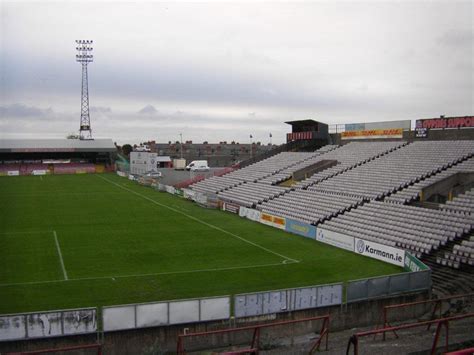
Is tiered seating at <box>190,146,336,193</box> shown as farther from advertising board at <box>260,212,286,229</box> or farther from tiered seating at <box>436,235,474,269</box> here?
tiered seating at <box>436,235,474,269</box>

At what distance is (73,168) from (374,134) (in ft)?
189

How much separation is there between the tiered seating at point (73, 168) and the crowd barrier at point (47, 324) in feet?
250

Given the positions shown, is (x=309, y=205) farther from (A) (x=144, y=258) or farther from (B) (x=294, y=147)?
(B) (x=294, y=147)

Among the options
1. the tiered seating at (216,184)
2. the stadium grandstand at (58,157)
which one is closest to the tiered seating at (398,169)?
the tiered seating at (216,184)

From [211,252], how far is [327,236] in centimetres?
769

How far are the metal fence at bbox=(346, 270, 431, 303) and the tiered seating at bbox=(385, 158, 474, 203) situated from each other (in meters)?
14.5

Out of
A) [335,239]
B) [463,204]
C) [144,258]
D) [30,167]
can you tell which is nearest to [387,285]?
[335,239]

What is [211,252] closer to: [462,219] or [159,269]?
[159,269]

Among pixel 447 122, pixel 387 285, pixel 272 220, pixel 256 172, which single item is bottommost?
pixel 272 220

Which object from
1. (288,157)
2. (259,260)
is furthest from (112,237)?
(288,157)

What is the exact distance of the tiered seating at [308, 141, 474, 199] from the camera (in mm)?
36406

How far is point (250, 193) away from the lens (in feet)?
155

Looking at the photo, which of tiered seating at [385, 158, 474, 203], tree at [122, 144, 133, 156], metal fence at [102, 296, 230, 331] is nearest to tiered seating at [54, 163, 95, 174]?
tree at [122, 144, 133, 156]

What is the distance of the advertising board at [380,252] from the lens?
24.3 meters
